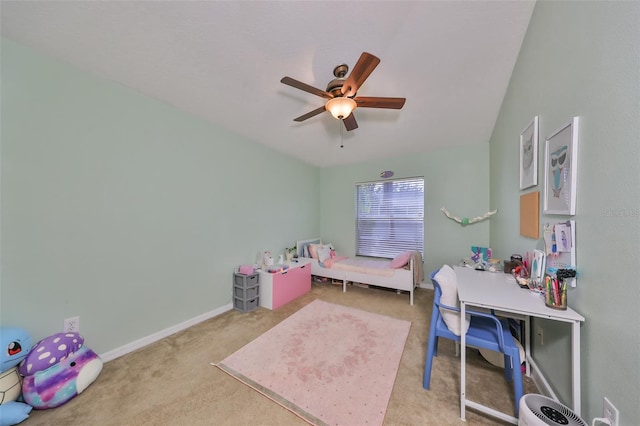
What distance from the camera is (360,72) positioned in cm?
154

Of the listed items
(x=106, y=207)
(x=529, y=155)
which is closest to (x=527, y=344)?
(x=529, y=155)

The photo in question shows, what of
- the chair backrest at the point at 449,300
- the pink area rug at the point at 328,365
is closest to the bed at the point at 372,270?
the pink area rug at the point at 328,365

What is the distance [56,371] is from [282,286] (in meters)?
2.05

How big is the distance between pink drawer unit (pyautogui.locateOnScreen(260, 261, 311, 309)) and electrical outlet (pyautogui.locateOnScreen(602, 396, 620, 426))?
2763 mm

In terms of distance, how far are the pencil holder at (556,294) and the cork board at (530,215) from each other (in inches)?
22.3

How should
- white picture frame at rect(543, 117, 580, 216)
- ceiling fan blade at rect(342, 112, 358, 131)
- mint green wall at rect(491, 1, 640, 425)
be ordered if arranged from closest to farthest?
mint green wall at rect(491, 1, 640, 425) → white picture frame at rect(543, 117, 580, 216) → ceiling fan blade at rect(342, 112, 358, 131)

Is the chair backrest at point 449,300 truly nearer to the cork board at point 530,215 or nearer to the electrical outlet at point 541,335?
the electrical outlet at point 541,335

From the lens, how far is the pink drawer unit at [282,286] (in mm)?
2916

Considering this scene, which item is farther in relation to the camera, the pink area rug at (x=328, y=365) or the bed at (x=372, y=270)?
the bed at (x=372, y=270)

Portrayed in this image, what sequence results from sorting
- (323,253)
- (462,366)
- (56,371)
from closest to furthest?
1. (462,366)
2. (56,371)
3. (323,253)

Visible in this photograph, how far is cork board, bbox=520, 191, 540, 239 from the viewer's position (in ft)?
5.29

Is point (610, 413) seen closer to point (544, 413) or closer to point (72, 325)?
point (544, 413)

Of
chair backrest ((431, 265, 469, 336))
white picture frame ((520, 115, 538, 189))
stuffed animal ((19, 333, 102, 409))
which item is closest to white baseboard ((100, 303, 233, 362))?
stuffed animal ((19, 333, 102, 409))

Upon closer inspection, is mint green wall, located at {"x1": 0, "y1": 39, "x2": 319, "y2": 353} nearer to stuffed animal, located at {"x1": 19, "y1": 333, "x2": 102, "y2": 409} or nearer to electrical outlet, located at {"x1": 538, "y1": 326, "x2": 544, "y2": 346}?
stuffed animal, located at {"x1": 19, "y1": 333, "x2": 102, "y2": 409}
